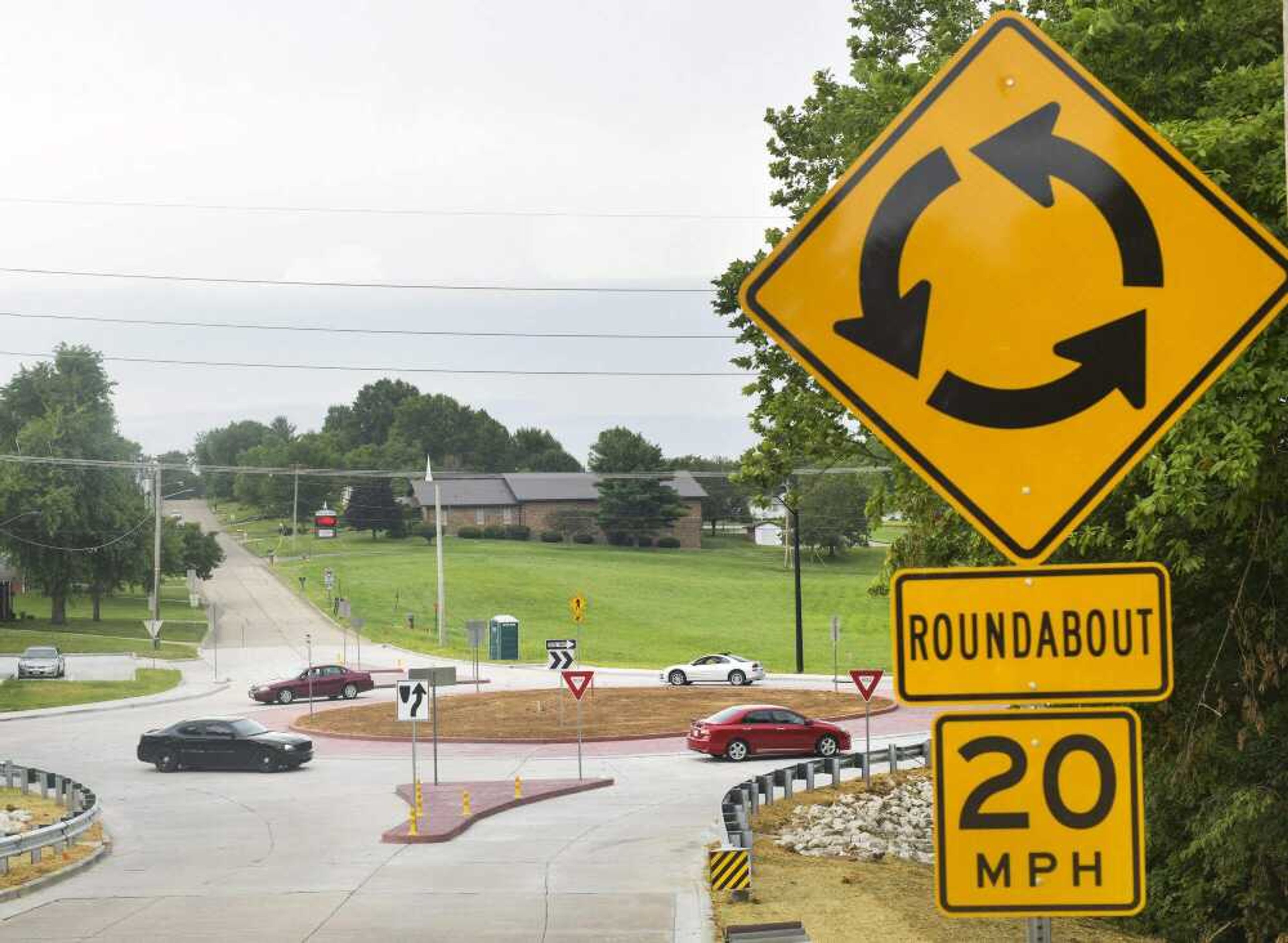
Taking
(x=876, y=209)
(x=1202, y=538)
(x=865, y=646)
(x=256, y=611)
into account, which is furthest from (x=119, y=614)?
(x=876, y=209)

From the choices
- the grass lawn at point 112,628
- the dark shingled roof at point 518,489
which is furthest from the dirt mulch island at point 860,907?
the dark shingled roof at point 518,489

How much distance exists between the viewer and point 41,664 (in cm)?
6544

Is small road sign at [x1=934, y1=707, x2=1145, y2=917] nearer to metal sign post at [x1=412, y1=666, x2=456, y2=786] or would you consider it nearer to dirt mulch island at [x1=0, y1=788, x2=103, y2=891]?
dirt mulch island at [x1=0, y1=788, x2=103, y2=891]

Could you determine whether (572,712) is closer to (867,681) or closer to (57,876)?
(867,681)

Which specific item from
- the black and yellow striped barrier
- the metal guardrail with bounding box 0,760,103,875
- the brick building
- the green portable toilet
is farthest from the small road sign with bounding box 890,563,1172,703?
the brick building

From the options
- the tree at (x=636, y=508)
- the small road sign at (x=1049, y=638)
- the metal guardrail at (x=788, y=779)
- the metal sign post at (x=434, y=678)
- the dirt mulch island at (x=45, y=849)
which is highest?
the tree at (x=636, y=508)

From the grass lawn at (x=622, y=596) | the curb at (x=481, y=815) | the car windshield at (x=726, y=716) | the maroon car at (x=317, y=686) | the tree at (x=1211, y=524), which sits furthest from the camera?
the grass lawn at (x=622, y=596)

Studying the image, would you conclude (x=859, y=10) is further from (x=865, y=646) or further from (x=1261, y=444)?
(x=865, y=646)

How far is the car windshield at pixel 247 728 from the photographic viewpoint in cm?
3866

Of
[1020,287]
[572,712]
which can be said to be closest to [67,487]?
[572,712]

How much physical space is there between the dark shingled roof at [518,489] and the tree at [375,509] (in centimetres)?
309

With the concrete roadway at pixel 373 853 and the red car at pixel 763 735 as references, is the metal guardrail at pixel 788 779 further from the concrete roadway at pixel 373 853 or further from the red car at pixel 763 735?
the concrete roadway at pixel 373 853

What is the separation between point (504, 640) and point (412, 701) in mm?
46087

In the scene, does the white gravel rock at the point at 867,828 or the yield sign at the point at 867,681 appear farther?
the yield sign at the point at 867,681
